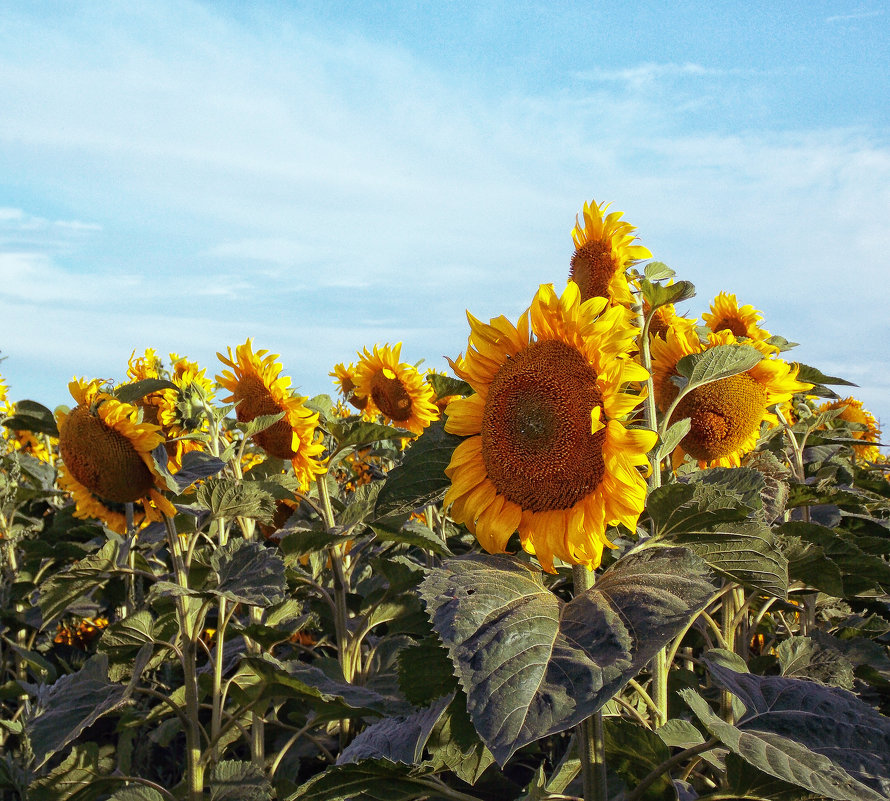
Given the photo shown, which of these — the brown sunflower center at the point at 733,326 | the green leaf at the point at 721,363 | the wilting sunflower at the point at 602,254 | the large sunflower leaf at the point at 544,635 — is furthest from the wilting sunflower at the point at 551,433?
the brown sunflower center at the point at 733,326

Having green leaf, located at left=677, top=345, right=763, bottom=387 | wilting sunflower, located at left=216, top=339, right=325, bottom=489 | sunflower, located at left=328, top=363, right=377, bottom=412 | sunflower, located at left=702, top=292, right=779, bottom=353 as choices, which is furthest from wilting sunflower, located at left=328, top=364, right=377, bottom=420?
green leaf, located at left=677, top=345, right=763, bottom=387

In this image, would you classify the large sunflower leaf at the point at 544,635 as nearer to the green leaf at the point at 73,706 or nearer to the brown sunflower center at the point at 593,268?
the brown sunflower center at the point at 593,268

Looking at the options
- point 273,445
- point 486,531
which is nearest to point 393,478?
point 486,531

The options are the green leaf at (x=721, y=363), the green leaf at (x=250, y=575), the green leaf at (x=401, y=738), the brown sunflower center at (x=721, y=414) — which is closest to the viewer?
the green leaf at (x=401, y=738)

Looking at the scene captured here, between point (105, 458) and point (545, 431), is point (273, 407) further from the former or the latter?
point (545, 431)

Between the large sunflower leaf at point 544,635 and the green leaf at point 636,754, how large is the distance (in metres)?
0.42

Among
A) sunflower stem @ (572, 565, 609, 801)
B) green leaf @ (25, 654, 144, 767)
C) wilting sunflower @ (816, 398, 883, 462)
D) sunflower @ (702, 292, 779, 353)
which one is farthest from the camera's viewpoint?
wilting sunflower @ (816, 398, 883, 462)

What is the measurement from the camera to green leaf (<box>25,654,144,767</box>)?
253cm

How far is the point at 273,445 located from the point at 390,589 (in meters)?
1.04

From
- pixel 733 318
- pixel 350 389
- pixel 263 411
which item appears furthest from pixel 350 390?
pixel 733 318

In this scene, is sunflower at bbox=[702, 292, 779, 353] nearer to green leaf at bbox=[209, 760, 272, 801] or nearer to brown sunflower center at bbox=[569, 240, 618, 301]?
brown sunflower center at bbox=[569, 240, 618, 301]

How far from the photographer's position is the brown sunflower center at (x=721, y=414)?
2.67 metres

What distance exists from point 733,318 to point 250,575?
7.66 feet

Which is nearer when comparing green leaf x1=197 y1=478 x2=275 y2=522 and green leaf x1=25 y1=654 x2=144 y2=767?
green leaf x1=25 y1=654 x2=144 y2=767
